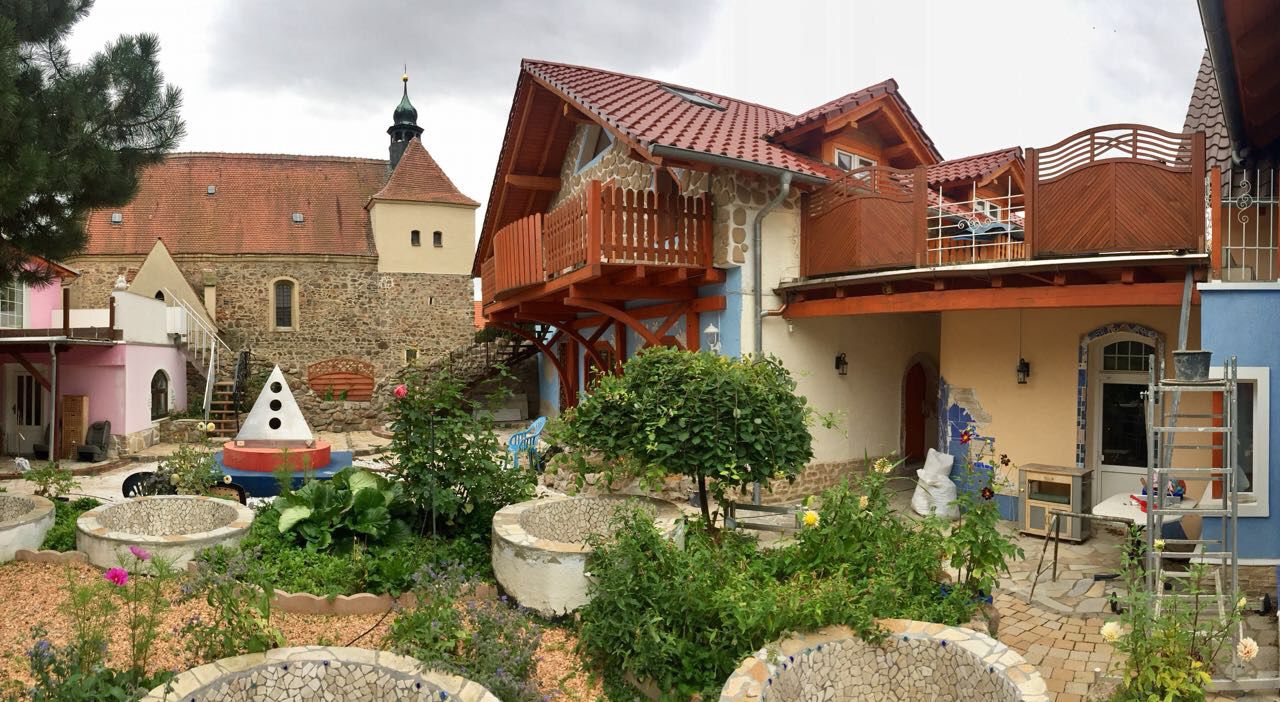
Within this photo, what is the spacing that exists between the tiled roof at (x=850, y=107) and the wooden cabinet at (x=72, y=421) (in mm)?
13093

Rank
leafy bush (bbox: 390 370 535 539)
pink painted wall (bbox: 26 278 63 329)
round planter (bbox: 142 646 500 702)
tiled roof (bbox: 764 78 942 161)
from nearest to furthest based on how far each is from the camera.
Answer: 1. round planter (bbox: 142 646 500 702)
2. leafy bush (bbox: 390 370 535 539)
3. tiled roof (bbox: 764 78 942 161)
4. pink painted wall (bbox: 26 278 63 329)

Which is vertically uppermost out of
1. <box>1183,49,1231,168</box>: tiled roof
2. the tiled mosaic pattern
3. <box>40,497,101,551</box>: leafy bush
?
<box>1183,49,1231,168</box>: tiled roof

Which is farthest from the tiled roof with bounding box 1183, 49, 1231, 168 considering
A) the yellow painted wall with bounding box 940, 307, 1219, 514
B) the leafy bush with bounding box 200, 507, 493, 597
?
the leafy bush with bounding box 200, 507, 493, 597

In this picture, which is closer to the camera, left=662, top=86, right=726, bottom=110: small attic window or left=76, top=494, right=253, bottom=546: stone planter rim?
left=76, top=494, right=253, bottom=546: stone planter rim

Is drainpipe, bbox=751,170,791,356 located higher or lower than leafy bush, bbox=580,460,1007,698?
higher

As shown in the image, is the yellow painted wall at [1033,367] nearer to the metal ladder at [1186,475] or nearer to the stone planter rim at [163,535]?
the metal ladder at [1186,475]

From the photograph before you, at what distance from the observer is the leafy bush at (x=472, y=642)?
383 centimetres

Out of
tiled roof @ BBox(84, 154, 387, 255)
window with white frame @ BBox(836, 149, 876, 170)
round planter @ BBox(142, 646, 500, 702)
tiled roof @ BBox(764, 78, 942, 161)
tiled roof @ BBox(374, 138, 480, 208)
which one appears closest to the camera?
round planter @ BBox(142, 646, 500, 702)

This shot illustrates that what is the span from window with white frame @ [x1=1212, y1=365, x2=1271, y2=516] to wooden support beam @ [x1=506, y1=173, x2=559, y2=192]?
10521mm

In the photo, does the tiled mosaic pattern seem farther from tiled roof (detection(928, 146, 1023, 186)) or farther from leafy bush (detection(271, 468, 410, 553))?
tiled roof (detection(928, 146, 1023, 186))

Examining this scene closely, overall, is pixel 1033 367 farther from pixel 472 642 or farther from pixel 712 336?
pixel 472 642

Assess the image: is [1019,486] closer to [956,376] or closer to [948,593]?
[956,376]

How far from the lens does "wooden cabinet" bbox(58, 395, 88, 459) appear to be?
14.0 meters

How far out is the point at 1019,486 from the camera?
28.0 feet
